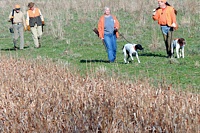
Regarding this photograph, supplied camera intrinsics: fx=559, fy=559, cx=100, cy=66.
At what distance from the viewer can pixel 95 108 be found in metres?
8.20

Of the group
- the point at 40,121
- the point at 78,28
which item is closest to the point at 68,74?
the point at 40,121

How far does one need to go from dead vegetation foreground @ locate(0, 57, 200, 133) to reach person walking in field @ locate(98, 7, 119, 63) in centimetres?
622

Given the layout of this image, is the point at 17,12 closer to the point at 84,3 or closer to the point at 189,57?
the point at 189,57

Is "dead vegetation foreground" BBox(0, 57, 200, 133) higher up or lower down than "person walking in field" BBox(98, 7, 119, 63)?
lower down

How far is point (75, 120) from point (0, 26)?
24.7 metres

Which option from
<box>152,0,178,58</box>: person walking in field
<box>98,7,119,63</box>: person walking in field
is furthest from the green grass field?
<box>152,0,178,58</box>: person walking in field

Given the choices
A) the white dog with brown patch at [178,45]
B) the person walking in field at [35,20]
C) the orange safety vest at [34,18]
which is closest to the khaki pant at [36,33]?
the person walking in field at [35,20]

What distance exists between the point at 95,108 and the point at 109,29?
8.71 meters

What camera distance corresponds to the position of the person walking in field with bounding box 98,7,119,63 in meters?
16.6

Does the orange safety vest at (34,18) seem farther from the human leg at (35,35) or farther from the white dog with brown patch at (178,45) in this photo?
the white dog with brown patch at (178,45)

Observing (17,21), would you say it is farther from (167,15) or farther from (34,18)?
(167,15)

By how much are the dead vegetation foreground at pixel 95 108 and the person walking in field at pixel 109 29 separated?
6220 mm

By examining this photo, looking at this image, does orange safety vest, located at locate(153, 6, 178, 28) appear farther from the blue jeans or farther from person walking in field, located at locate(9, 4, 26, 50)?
person walking in field, located at locate(9, 4, 26, 50)

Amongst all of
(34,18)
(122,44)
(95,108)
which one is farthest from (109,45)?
(95,108)
